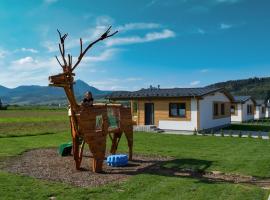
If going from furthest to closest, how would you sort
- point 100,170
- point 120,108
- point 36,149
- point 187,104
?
point 187,104
point 36,149
point 120,108
point 100,170

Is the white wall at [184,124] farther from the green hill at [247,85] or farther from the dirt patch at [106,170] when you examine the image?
the green hill at [247,85]

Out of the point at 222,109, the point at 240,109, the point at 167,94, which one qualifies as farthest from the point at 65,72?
the point at 240,109

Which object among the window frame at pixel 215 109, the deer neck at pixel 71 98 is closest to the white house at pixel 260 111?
the window frame at pixel 215 109

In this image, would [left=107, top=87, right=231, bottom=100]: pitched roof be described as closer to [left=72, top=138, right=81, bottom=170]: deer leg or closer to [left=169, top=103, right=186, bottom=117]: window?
[left=169, top=103, right=186, bottom=117]: window

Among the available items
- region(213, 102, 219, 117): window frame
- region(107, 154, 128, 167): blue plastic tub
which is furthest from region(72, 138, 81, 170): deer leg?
region(213, 102, 219, 117): window frame

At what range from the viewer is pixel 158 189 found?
343 inches

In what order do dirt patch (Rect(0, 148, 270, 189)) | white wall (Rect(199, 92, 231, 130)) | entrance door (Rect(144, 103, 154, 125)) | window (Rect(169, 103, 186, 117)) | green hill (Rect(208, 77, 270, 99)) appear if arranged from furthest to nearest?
green hill (Rect(208, 77, 270, 99)), entrance door (Rect(144, 103, 154, 125)), window (Rect(169, 103, 186, 117)), white wall (Rect(199, 92, 231, 130)), dirt patch (Rect(0, 148, 270, 189))

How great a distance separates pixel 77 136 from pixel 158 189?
12.2 ft

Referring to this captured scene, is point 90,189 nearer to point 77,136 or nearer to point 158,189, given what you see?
point 158,189

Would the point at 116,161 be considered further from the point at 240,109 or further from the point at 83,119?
the point at 240,109

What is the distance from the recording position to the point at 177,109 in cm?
2720

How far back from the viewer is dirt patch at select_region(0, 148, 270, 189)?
32.6ft

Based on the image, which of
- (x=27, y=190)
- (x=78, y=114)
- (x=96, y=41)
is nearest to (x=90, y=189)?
(x=27, y=190)

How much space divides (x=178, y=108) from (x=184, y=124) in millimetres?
1360
